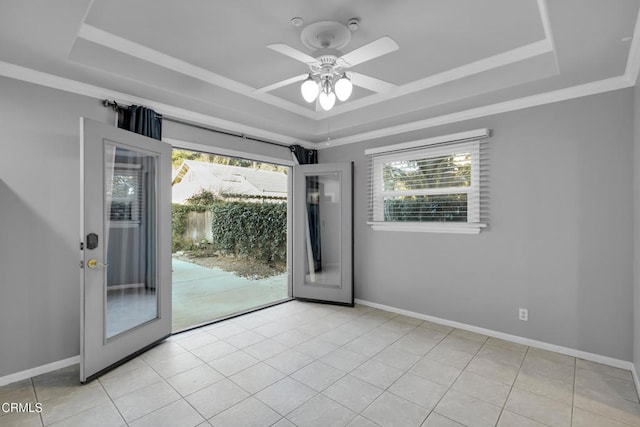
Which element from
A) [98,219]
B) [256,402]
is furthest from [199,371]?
[98,219]

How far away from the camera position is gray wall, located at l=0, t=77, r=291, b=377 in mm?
2445

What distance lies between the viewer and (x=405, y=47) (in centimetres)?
265

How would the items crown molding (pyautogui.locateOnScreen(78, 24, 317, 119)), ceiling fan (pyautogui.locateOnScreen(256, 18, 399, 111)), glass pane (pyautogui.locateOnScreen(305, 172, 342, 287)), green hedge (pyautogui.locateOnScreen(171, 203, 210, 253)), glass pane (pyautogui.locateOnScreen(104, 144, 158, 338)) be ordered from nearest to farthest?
ceiling fan (pyautogui.locateOnScreen(256, 18, 399, 111))
crown molding (pyautogui.locateOnScreen(78, 24, 317, 119))
glass pane (pyautogui.locateOnScreen(104, 144, 158, 338))
glass pane (pyautogui.locateOnScreen(305, 172, 342, 287))
green hedge (pyautogui.locateOnScreen(171, 203, 210, 253))

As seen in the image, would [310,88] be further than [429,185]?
No

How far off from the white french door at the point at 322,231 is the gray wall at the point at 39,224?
2697mm

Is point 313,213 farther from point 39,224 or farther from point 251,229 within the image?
point 251,229

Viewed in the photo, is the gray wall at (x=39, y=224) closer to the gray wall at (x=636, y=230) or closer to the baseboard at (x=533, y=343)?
the baseboard at (x=533, y=343)

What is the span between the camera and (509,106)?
321 centimetres

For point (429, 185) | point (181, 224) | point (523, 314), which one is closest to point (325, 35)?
point (429, 185)

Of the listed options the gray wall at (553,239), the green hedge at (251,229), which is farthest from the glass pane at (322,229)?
the green hedge at (251,229)

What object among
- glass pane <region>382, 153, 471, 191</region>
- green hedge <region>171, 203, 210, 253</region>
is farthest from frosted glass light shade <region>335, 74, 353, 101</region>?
green hedge <region>171, 203, 210, 253</region>

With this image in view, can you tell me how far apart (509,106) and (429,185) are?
3.78 ft

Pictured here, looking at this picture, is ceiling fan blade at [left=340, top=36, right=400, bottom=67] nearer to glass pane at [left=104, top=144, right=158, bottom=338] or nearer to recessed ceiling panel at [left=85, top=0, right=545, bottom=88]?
recessed ceiling panel at [left=85, top=0, right=545, bottom=88]

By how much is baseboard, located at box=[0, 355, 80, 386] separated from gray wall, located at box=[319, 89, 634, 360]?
12.1 ft
